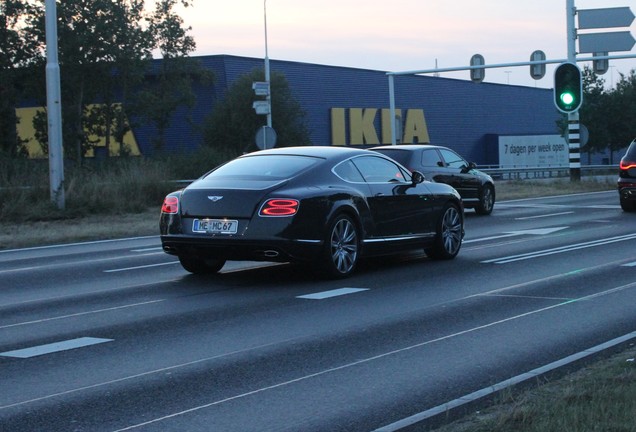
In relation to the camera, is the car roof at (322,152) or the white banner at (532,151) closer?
the car roof at (322,152)

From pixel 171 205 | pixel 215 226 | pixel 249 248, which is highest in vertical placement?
pixel 171 205

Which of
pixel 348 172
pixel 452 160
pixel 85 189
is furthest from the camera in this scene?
pixel 85 189

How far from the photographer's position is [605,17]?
4016 cm

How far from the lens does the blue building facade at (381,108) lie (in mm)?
63469

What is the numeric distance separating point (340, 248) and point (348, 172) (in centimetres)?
109

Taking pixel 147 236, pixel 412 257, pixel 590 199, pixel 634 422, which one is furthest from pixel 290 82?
pixel 634 422

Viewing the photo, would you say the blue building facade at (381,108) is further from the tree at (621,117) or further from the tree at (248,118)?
the tree at (621,117)

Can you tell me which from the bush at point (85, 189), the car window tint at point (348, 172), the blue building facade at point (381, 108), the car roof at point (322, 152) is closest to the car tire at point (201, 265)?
the car roof at point (322, 152)

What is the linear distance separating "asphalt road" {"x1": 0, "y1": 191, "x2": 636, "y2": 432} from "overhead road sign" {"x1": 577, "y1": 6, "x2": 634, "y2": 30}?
2594cm

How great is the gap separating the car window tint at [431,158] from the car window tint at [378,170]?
9.02 meters

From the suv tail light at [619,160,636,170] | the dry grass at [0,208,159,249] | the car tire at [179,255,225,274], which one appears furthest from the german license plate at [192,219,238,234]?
the suv tail light at [619,160,636,170]

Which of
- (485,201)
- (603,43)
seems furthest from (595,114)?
(485,201)

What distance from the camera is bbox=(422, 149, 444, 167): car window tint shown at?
76.3 feet

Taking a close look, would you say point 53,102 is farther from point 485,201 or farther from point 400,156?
point 485,201
